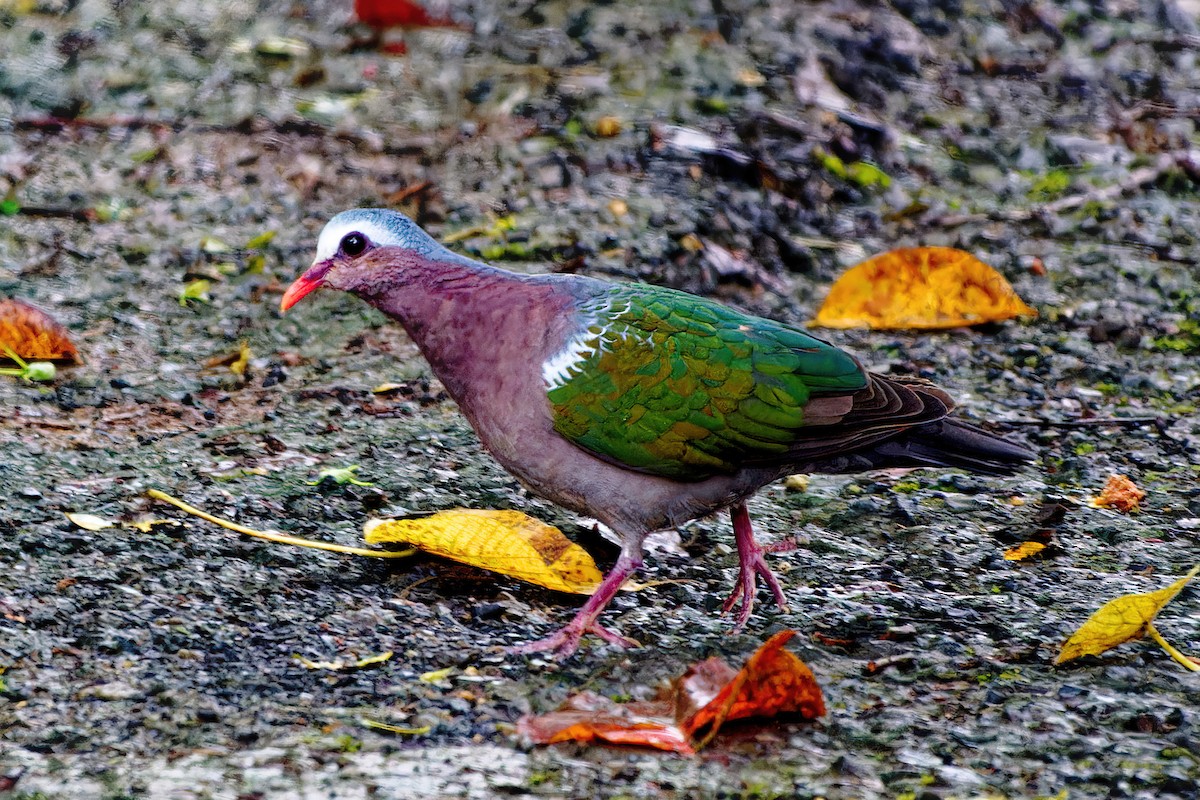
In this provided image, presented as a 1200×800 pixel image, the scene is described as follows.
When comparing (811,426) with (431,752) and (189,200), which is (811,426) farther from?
(189,200)

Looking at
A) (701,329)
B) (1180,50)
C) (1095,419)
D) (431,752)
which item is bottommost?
(431,752)

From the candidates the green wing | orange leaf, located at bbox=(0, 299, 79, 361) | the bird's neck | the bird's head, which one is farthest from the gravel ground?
the bird's head

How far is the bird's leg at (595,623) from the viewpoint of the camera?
3393mm

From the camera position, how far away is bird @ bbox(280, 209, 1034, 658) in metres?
3.51

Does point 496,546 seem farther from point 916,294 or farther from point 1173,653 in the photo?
point 916,294

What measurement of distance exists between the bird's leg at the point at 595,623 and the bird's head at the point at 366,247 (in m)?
0.96

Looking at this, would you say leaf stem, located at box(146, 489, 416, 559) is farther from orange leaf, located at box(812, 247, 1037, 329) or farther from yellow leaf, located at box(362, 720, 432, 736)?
orange leaf, located at box(812, 247, 1037, 329)

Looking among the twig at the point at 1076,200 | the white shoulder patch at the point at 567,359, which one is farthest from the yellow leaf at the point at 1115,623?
the twig at the point at 1076,200

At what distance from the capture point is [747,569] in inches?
149

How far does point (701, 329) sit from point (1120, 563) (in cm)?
145

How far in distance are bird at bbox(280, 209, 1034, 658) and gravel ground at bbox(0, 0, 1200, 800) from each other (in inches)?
14.5

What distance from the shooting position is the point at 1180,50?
28.8 ft

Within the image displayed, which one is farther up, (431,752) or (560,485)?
(560,485)

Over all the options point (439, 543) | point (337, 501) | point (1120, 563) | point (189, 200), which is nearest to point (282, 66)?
point (189, 200)
